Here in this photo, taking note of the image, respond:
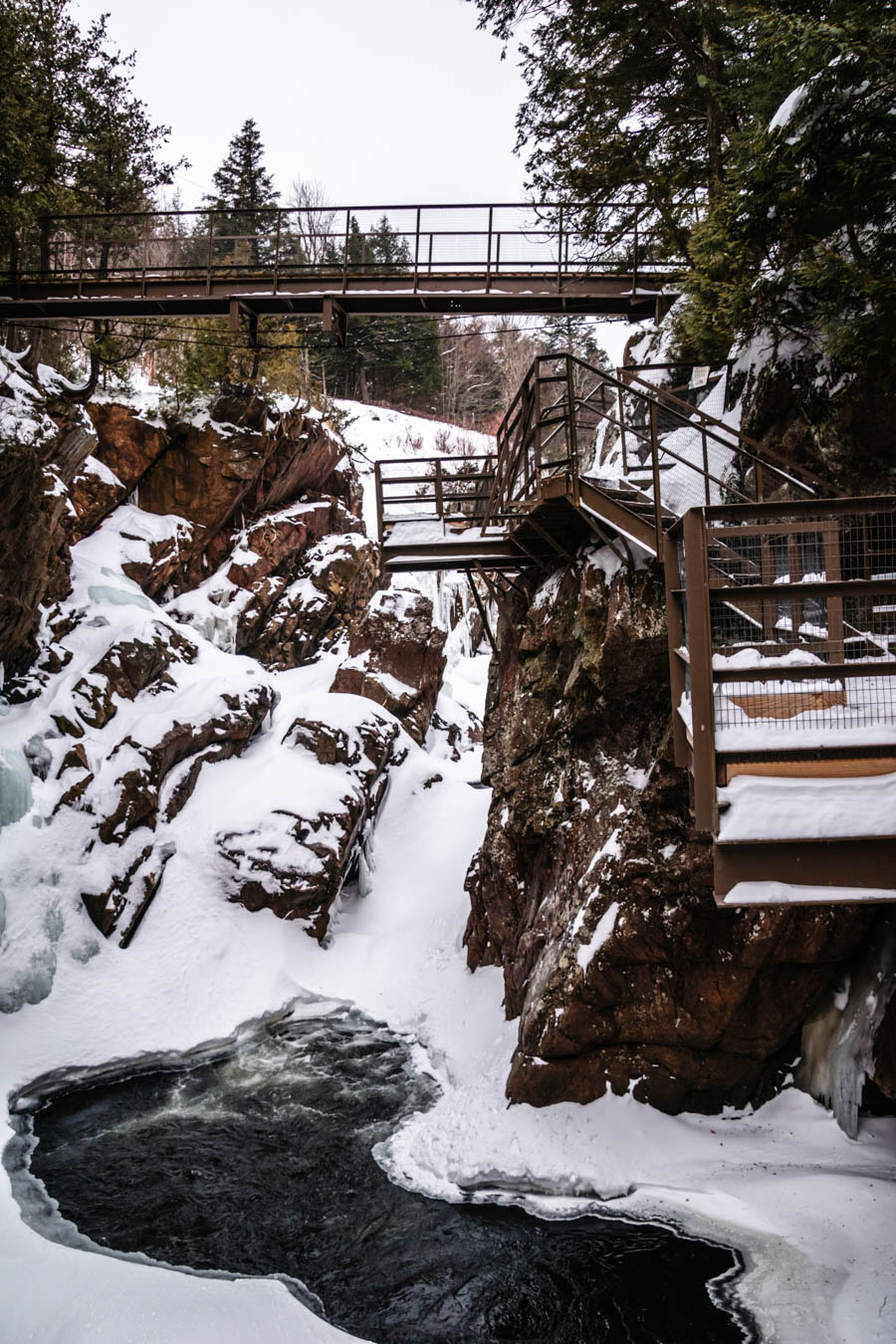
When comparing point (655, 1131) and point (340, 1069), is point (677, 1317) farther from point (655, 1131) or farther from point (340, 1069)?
point (340, 1069)

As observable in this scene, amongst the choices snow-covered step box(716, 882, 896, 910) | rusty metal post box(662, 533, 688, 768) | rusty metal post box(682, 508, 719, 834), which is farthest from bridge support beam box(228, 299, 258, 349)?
snow-covered step box(716, 882, 896, 910)

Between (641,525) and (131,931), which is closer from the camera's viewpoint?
(641,525)

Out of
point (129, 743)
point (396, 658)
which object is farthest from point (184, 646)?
point (396, 658)

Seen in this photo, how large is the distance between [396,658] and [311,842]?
550 cm

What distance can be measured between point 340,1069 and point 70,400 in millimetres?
14178

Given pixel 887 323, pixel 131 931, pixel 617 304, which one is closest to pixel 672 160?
pixel 617 304

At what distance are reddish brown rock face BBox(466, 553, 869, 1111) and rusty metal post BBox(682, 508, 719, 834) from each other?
3.21m

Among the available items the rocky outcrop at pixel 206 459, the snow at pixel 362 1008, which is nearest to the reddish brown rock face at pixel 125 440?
the rocky outcrop at pixel 206 459

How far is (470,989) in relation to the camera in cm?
1182

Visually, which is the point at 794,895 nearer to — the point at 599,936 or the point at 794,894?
the point at 794,894

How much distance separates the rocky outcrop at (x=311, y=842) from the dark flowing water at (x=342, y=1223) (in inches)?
132

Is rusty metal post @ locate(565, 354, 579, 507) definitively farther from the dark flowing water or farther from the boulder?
the boulder

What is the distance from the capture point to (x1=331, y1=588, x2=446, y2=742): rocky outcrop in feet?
59.8

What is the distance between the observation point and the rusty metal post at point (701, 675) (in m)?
4.77
